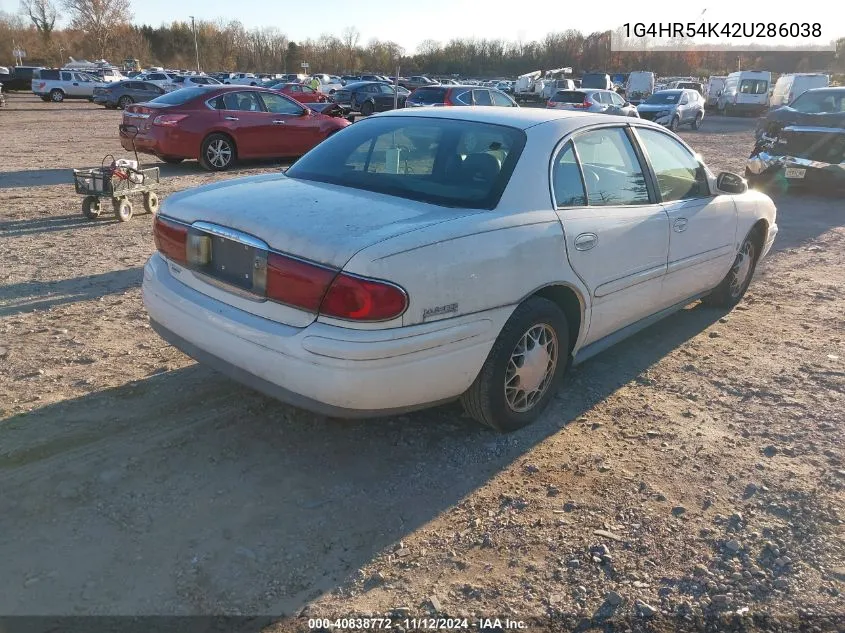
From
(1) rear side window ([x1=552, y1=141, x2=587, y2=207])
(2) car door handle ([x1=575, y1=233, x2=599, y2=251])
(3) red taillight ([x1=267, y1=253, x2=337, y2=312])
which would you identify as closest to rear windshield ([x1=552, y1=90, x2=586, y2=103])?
(1) rear side window ([x1=552, y1=141, x2=587, y2=207])

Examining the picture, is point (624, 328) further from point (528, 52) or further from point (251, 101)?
point (528, 52)

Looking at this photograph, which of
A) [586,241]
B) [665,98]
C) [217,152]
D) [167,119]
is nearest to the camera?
[586,241]

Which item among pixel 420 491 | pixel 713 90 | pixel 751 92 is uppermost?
pixel 713 90

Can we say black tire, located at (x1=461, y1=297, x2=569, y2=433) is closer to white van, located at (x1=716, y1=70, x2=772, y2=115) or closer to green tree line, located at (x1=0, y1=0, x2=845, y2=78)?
white van, located at (x1=716, y1=70, x2=772, y2=115)

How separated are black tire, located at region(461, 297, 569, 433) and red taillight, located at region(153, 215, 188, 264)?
60.9 inches

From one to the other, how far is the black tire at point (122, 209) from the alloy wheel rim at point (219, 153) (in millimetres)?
4466

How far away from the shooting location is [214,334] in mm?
3186

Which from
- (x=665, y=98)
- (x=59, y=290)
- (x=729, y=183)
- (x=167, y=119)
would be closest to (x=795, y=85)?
(x=665, y=98)

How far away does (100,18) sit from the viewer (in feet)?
268

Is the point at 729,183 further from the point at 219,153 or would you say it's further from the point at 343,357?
the point at 219,153

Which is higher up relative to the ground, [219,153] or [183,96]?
[183,96]

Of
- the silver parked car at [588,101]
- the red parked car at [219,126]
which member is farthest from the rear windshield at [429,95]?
the silver parked car at [588,101]

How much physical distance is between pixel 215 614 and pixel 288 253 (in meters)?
1.39

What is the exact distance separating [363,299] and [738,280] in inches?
157
